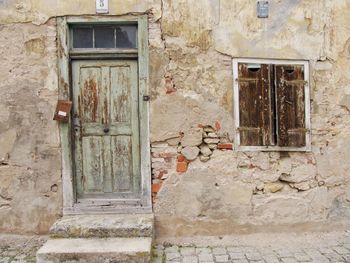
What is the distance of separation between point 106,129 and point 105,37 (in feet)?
3.70

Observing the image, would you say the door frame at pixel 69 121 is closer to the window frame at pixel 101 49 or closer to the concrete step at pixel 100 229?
the window frame at pixel 101 49

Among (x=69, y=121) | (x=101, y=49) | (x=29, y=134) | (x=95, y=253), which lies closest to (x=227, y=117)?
(x=101, y=49)

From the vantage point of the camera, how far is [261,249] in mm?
4672

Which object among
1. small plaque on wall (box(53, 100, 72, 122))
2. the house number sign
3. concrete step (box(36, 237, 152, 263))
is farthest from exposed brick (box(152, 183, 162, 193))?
the house number sign

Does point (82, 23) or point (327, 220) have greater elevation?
point (82, 23)

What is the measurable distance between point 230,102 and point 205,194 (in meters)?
1.15

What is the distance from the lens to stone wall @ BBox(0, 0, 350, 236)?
16.2ft

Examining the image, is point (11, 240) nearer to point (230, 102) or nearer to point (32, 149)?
point (32, 149)

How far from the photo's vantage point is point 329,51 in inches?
199

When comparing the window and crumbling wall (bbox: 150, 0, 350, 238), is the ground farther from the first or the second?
the window

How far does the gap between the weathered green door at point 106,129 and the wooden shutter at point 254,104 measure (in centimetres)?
129

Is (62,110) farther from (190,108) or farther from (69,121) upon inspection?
(190,108)

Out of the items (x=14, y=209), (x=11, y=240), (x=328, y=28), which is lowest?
(x=11, y=240)

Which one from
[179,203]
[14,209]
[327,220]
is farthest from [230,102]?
[14,209]
